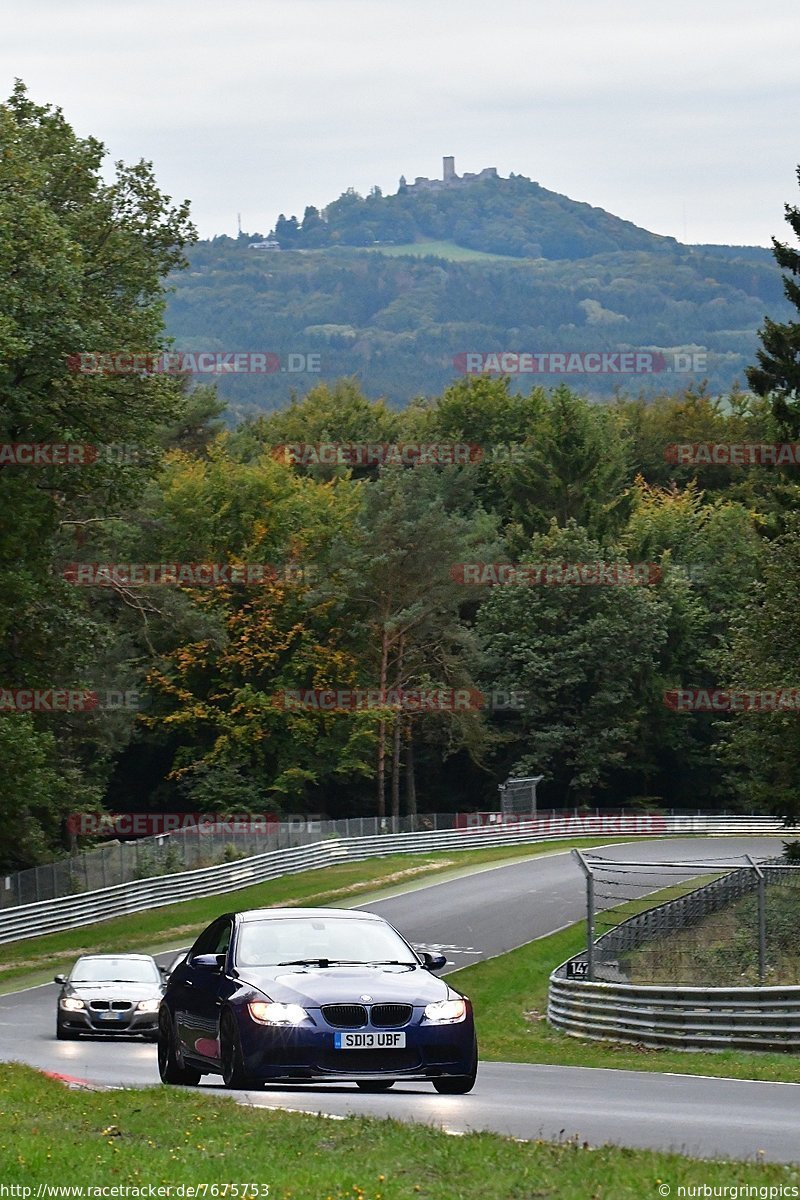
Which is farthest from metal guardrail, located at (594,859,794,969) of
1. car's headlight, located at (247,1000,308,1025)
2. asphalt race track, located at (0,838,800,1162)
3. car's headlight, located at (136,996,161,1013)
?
car's headlight, located at (247,1000,308,1025)

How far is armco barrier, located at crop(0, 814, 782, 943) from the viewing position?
44.2m

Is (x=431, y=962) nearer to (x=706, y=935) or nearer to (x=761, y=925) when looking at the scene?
(x=761, y=925)

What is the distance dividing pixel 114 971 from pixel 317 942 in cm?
1286

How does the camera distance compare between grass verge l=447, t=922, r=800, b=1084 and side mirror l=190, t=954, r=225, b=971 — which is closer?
side mirror l=190, t=954, r=225, b=971

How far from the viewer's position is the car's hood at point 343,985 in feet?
39.4

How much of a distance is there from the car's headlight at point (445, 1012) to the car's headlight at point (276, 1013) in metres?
0.85

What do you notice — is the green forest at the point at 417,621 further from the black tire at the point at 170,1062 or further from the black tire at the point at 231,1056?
the black tire at the point at 231,1056

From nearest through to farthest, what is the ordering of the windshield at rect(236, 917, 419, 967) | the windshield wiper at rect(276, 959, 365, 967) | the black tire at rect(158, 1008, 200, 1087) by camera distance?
the windshield wiper at rect(276, 959, 365, 967) → the windshield at rect(236, 917, 419, 967) → the black tire at rect(158, 1008, 200, 1087)

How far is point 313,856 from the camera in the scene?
186ft

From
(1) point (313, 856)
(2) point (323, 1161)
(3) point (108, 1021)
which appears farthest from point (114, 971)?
(1) point (313, 856)

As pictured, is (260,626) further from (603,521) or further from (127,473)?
(127,473)

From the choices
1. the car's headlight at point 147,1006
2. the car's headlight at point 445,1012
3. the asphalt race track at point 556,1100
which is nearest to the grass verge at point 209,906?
the asphalt race track at point 556,1100

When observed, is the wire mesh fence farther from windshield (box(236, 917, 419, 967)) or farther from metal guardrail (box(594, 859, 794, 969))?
windshield (box(236, 917, 419, 967))

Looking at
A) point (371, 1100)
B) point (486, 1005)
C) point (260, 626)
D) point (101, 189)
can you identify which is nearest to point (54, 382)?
point (101, 189)
